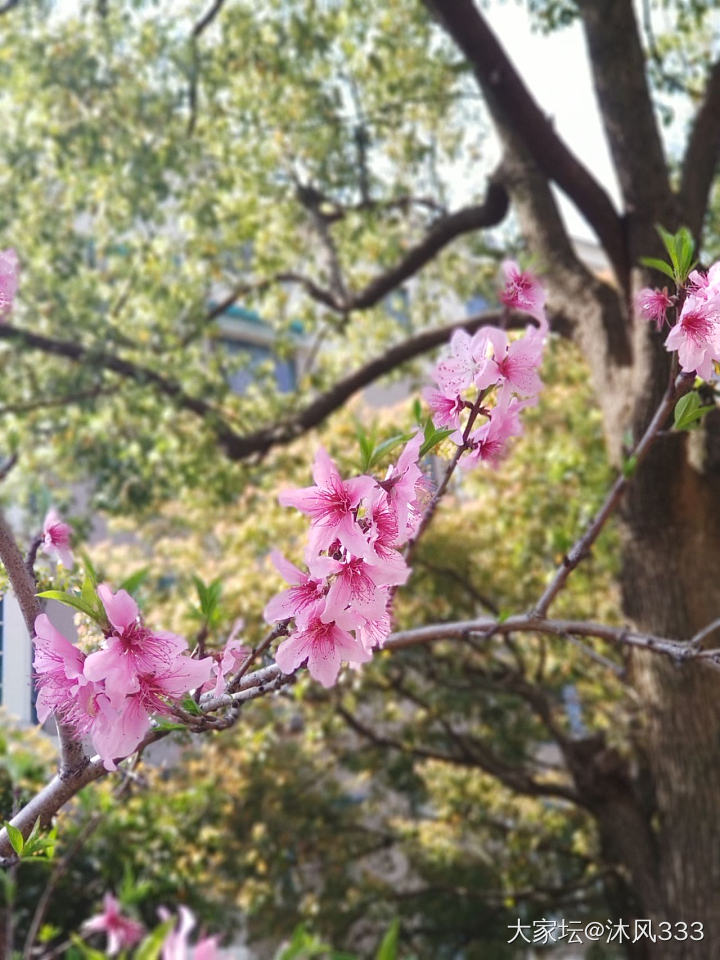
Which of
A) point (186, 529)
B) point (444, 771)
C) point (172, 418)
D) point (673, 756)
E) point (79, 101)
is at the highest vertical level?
point (79, 101)

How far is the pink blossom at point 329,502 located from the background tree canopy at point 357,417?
278 centimetres

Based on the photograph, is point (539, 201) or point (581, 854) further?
point (581, 854)

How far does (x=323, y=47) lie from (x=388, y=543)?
5.57 meters

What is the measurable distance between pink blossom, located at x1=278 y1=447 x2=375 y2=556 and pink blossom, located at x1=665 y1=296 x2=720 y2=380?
19.4 inches

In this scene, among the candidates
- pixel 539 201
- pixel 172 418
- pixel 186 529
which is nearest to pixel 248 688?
pixel 539 201

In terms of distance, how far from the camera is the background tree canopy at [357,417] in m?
4.49

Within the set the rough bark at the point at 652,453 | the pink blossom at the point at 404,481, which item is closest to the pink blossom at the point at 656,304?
the pink blossom at the point at 404,481

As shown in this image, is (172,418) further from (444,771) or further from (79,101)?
(444,771)

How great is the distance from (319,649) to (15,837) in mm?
379

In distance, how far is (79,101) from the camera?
5938mm

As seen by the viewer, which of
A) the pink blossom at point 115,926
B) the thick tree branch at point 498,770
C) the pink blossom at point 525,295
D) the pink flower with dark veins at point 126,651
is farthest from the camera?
the thick tree branch at point 498,770

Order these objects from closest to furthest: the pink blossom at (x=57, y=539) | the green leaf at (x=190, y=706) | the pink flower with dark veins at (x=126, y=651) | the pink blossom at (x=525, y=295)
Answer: the pink flower with dark veins at (x=126, y=651) → the green leaf at (x=190, y=706) → the pink blossom at (x=525, y=295) → the pink blossom at (x=57, y=539)

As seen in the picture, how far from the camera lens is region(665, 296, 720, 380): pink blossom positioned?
1.25m

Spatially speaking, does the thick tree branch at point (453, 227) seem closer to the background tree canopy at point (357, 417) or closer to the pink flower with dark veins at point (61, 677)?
the background tree canopy at point (357, 417)
